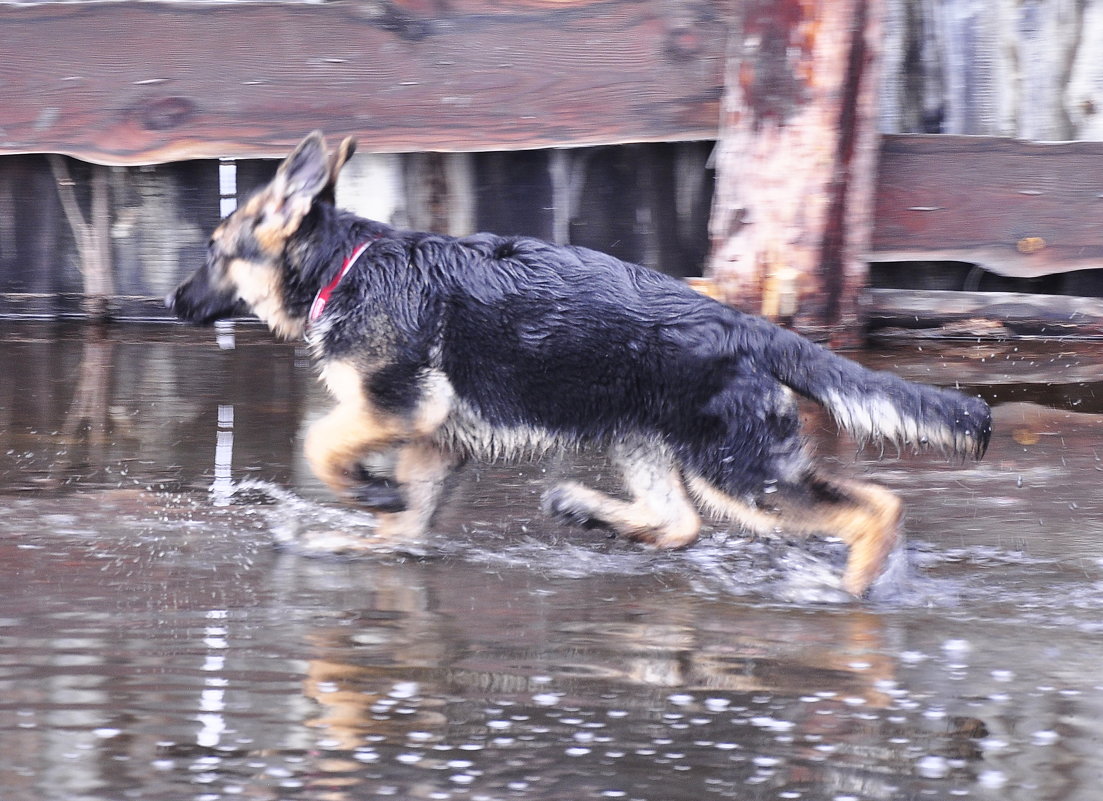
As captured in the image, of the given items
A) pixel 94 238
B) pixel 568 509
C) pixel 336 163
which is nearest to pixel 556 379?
pixel 568 509

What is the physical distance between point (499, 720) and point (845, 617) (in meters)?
1.26

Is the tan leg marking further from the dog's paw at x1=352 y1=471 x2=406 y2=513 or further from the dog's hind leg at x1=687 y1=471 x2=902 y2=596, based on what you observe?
the dog's hind leg at x1=687 y1=471 x2=902 y2=596

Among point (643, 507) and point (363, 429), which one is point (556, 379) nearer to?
point (643, 507)

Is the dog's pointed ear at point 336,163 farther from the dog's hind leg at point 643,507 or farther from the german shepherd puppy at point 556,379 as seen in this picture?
the dog's hind leg at point 643,507

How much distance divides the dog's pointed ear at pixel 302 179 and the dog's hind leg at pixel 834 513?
5.37 ft

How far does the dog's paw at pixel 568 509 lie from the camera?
4.89m

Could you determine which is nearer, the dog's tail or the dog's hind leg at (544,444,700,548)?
the dog's tail

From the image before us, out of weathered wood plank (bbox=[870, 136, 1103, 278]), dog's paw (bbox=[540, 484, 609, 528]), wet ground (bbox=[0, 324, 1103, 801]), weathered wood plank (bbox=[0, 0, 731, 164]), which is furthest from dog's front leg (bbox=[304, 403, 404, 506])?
weathered wood plank (bbox=[870, 136, 1103, 278])

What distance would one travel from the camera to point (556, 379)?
464cm

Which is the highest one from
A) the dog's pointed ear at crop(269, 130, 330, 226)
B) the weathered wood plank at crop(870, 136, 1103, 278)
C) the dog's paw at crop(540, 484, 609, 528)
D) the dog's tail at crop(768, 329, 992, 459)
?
the weathered wood plank at crop(870, 136, 1103, 278)

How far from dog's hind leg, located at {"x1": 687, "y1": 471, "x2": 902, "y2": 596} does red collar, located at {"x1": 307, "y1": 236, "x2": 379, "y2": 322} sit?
53.7 inches

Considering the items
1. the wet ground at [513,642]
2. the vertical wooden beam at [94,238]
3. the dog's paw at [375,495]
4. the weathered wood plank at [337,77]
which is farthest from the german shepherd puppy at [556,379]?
the vertical wooden beam at [94,238]

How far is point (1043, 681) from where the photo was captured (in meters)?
3.65

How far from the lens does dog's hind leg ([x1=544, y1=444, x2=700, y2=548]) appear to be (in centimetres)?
481
